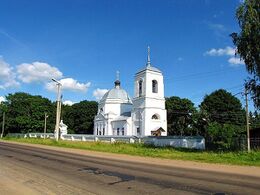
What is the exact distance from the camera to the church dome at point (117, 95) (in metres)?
75.1

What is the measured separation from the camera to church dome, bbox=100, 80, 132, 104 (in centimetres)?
7512

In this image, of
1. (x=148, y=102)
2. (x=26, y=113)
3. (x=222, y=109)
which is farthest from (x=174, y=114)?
(x=26, y=113)

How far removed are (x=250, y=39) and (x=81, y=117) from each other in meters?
73.7

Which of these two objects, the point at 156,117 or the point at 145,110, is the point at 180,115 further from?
the point at 145,110

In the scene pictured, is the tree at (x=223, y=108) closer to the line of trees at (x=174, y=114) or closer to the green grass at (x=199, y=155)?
the line of trees at (x=174, y=114)

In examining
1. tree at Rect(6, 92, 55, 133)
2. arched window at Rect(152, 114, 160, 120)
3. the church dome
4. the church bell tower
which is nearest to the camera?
the church bell tower

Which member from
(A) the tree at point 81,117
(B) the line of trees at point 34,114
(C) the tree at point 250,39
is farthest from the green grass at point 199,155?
(A) the tree at point 81,117

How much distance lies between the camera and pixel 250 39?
85.9 feet

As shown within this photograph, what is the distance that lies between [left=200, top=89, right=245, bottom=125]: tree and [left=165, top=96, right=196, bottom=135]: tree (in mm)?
3942

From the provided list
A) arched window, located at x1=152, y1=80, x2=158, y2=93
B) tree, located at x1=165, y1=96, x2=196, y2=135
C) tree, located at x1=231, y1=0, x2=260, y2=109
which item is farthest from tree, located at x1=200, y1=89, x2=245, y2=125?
tree, located at x1=231, y1=0, x2=260, y2=109

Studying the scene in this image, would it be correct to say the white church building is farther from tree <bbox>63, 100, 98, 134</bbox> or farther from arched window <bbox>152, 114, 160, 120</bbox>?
tree <bbox>63, 100, 98, 134</bbox>

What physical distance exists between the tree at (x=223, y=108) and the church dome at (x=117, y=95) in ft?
58.6

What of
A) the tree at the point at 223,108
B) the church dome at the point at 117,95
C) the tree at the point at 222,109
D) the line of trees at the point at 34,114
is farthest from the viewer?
the line of trees at the point at 34,114

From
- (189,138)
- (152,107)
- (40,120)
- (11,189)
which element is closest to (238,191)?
(11,189)
